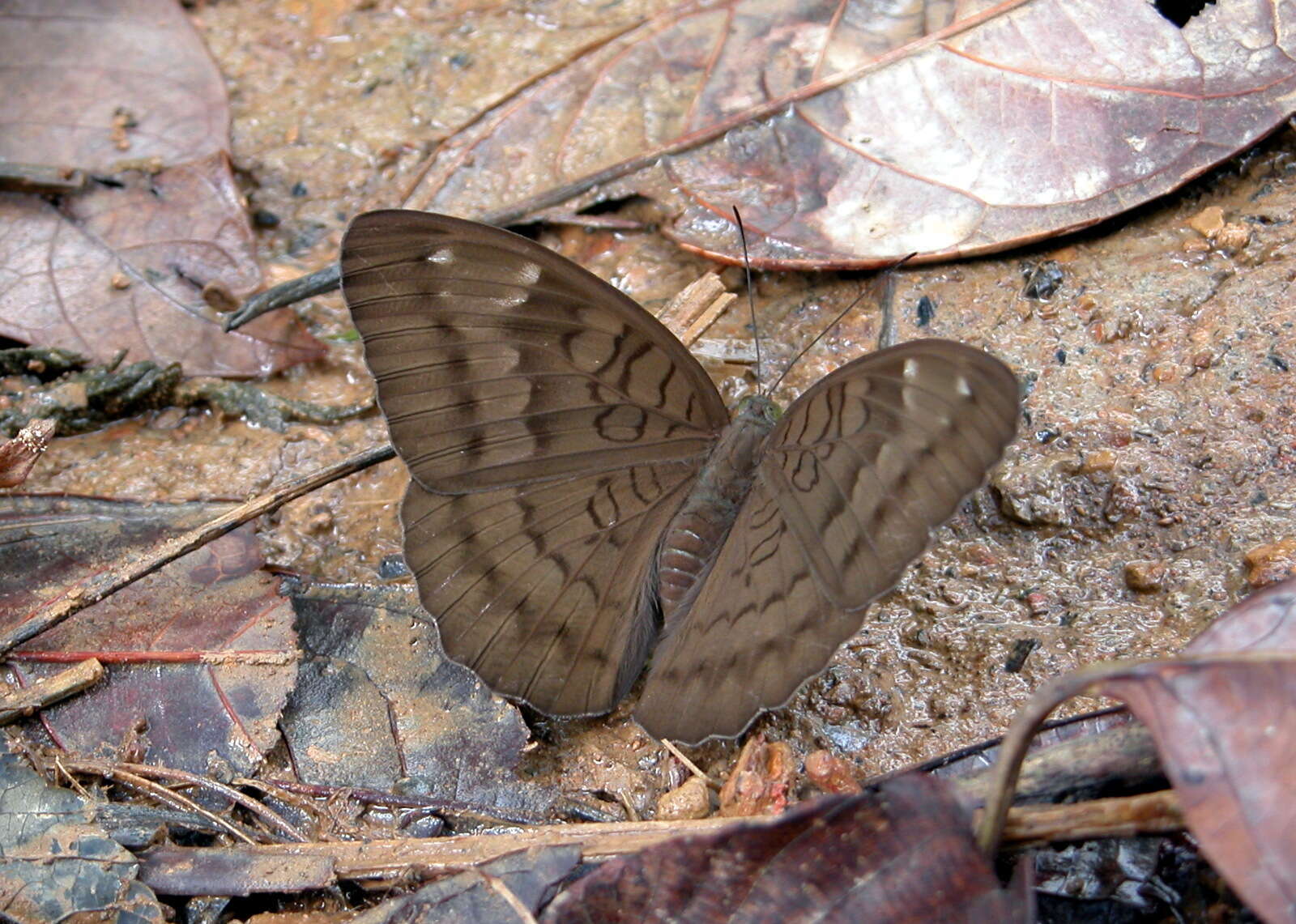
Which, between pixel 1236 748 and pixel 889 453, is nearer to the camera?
pixel 1236 748

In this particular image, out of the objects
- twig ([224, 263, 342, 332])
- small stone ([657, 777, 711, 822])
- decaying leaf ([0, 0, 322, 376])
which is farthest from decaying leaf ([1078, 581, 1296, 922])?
decaying leaf ([0, 0, 322, 376])

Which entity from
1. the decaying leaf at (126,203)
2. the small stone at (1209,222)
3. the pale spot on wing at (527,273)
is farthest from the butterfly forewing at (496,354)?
the small stone at (1209,222)

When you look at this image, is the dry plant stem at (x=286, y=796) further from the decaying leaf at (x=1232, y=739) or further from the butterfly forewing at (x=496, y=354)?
the decaying leaf at (x=1232, y=739)

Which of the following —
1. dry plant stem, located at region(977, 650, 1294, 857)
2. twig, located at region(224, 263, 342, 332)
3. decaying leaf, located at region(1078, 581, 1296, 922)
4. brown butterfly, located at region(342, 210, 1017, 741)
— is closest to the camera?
decaying leaf, located at region(1078, 581, 1296, 922)

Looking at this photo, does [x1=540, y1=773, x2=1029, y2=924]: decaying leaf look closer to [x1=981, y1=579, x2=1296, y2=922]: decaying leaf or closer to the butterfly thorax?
[x1=981, y1=579, x2=1296, y2=922]: decaying leaf

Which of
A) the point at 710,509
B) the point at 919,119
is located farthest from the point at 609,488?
the point at 919,119

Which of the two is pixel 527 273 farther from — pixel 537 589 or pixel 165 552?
pixel 165 552

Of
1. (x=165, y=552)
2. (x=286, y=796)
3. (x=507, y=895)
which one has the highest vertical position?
(x=165, y=552)
